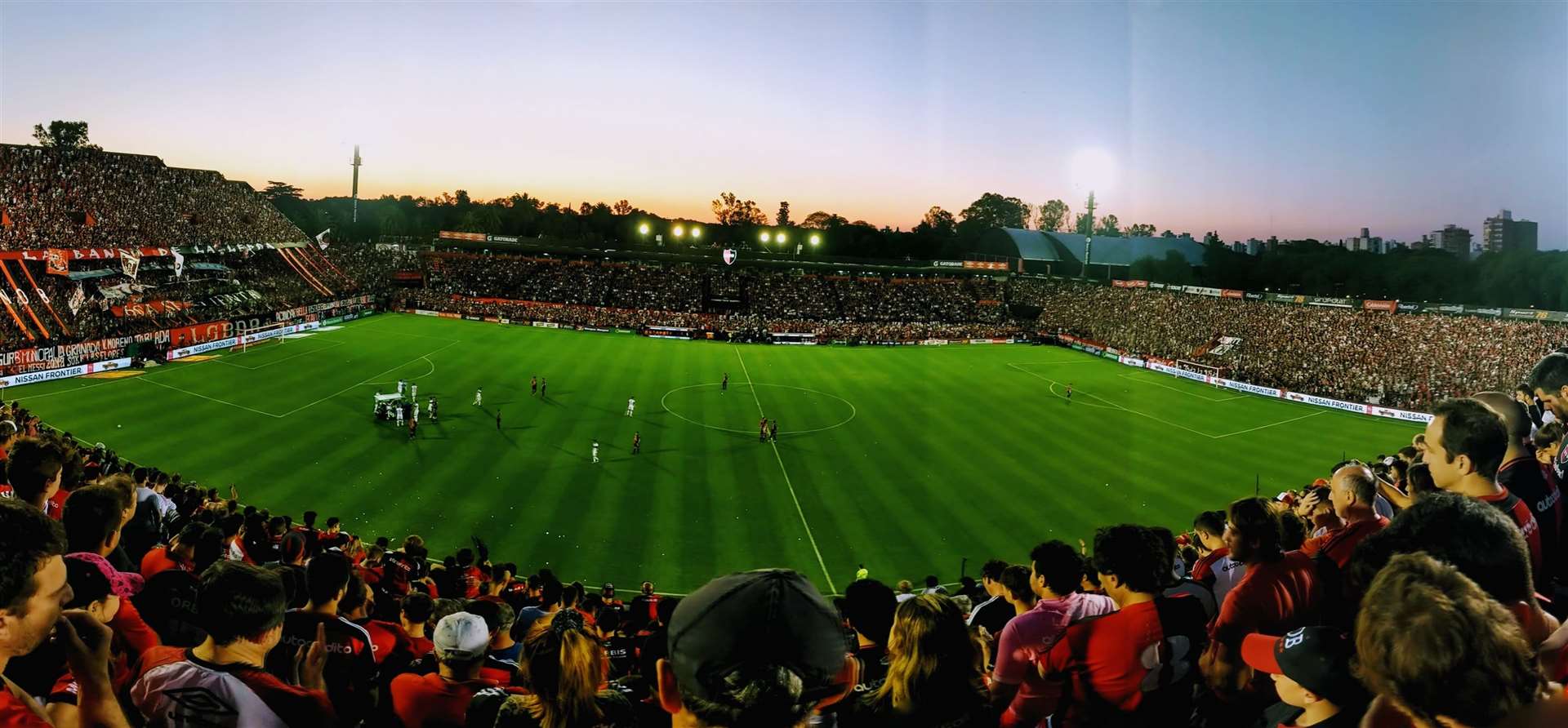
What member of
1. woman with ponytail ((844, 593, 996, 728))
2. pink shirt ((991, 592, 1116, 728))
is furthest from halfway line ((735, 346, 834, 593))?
woman with ponytail ((844, 593, 996, 728))

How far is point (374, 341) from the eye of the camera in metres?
53.8

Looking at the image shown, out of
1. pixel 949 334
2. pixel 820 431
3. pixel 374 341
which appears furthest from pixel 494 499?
pixel 949 334

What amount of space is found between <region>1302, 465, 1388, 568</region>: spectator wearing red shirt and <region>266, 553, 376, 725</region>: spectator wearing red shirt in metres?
7.42

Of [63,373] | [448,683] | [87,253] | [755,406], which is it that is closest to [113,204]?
[87,253]

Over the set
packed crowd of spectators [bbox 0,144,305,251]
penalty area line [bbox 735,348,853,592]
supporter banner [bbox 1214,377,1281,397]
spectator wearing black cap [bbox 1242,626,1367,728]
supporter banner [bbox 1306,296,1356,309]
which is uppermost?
packed crowd of spectators [bbox 0,144,305,251]

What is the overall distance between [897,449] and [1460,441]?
26.8m

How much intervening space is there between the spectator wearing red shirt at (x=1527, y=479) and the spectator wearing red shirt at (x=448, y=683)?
8.06 m

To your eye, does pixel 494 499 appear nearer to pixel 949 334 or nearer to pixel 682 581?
pixel 682 581

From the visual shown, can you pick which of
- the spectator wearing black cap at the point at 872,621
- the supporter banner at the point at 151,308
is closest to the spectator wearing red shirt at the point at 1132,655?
the spectator wearing black cap at the point at 872,621

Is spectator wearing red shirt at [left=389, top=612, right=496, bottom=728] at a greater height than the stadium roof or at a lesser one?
lesser

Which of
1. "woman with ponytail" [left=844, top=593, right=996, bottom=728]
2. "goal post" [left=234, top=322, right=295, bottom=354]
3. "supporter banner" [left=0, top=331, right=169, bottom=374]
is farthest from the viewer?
"goal post" [left=234, top=322, right=295, bottom=354]

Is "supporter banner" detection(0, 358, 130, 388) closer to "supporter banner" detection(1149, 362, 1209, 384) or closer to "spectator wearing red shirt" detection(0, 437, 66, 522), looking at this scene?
"spectator wearing red shirt" detection(0, 437, 66, 522)

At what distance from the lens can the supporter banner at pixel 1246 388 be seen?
48.0 metres

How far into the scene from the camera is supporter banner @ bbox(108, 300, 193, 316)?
4906 cm
